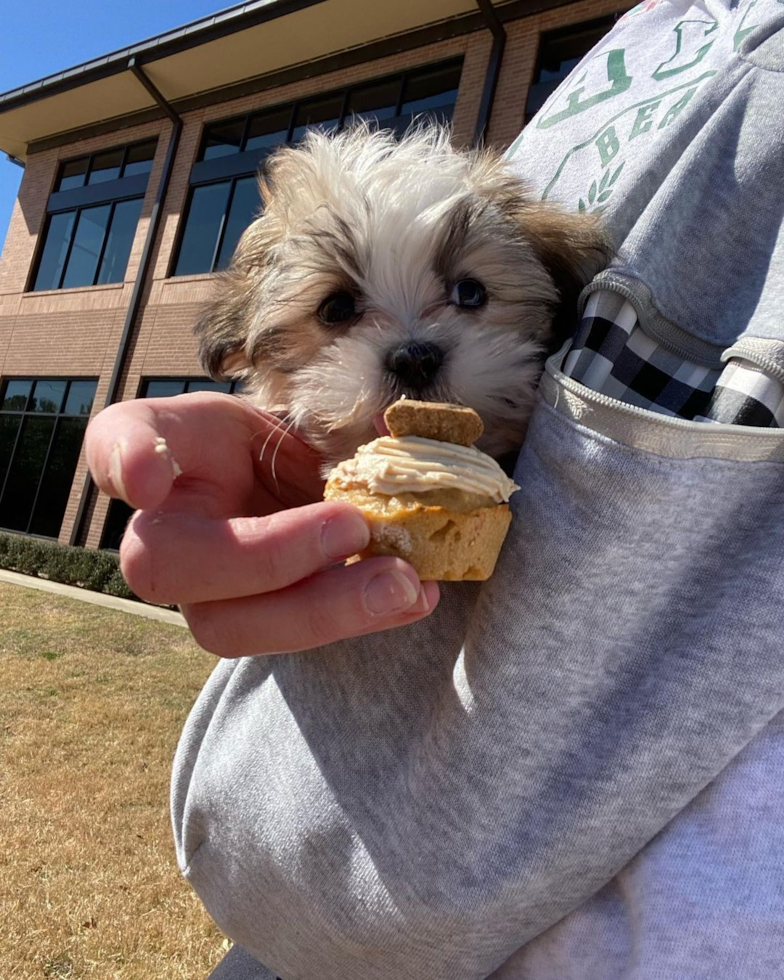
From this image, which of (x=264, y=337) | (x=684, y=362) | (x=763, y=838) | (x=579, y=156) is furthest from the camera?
(x=264, y=337)

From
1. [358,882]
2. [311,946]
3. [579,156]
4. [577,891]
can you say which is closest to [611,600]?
[577,891]

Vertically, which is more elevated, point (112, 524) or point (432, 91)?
point (432, 91)

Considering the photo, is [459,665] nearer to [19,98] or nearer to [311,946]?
[311,946]

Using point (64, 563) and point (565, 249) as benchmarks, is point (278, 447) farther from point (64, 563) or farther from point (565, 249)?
point (64, 563)

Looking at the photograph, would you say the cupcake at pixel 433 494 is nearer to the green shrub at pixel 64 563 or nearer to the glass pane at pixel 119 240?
the green shrub at pixel 64 563

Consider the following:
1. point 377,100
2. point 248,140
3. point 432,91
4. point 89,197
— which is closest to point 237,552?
point 432,91

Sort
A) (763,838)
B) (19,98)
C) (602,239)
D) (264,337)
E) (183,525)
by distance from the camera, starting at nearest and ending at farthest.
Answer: (763,838)
(183,525)
(602,239)
(264,337)
(19,98)
